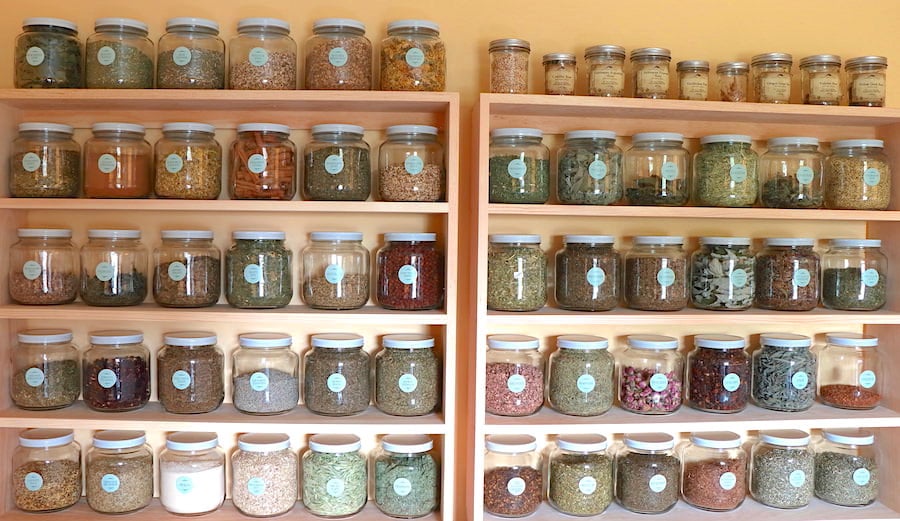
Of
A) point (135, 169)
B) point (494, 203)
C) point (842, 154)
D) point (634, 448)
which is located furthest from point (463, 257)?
point (842, 154)

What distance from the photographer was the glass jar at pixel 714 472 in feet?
6.10

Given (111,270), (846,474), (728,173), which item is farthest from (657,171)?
(111,270)

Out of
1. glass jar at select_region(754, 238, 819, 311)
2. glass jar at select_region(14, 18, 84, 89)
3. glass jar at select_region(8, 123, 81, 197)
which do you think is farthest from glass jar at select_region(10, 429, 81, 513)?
glass jar at select_region(754, 238, 819, 311)

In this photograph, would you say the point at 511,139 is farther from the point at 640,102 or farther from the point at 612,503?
the point at 612,503

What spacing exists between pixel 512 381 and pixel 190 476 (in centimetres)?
77

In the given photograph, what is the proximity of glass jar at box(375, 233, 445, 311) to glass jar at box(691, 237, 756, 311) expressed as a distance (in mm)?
623

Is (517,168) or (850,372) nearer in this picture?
(517,168)

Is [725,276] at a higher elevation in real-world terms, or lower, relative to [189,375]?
higher

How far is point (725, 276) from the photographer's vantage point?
6.08 ft

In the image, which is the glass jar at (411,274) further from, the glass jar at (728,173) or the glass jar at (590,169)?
the glass jar at (728,173)

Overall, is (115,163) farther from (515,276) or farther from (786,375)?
(786,375)

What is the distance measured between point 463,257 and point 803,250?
2.70 feet

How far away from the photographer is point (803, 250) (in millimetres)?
1892

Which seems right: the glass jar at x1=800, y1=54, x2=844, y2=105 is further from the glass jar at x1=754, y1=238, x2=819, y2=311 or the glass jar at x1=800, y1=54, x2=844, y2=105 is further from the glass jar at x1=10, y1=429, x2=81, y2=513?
the glass jar at x1=10, y1=429, x2=81, y2=513
